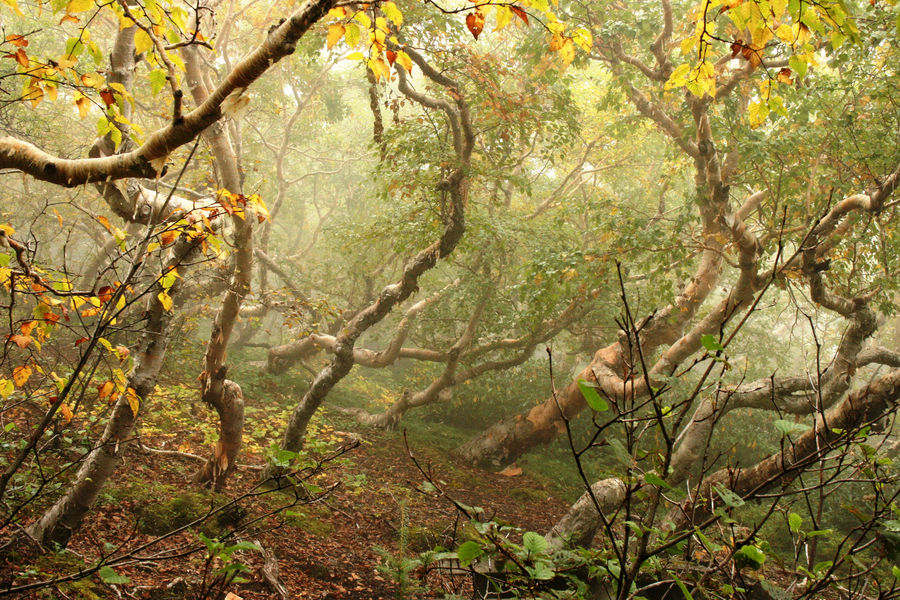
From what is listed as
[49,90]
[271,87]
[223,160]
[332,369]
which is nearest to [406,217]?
[332,369]

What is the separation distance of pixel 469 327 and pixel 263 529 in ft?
19.7

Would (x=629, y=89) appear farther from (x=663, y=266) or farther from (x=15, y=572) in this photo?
(x=15, y=572)

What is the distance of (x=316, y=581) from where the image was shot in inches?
142

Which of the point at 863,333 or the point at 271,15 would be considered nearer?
the point at 863,333

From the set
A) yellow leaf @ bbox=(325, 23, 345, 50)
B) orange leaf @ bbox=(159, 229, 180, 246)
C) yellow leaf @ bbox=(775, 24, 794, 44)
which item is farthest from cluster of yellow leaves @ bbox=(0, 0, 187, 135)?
yellow leaf @ bbox=(775, 24, 794, 44)

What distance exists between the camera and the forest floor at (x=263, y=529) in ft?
8.37

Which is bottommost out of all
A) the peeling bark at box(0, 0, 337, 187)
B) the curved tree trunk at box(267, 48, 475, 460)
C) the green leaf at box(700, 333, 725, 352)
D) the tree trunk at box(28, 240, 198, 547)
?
the green leaf at box(700, 333, 725, 352)

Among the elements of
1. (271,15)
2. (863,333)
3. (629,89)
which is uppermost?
(271,15)

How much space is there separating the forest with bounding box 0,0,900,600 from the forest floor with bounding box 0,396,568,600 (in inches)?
1.5

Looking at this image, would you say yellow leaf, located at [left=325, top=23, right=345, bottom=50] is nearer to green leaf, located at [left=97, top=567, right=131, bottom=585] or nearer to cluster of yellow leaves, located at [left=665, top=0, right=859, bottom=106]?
cluster of yellow leaves, located at [left=665, top=0, right=859, bottom=106]

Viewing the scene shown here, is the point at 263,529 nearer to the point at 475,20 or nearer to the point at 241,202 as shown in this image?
the point at 241,202

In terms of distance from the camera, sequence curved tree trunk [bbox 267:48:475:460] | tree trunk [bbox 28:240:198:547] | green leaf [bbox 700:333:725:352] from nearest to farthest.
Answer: green leaf [bbox 700:333:725:352] → tree trunk [bbox 28:240:198:547] → curved tree trunk [bbox 267:48:475:460]

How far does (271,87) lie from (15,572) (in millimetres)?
11904

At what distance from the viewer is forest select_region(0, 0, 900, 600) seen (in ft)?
5.49
